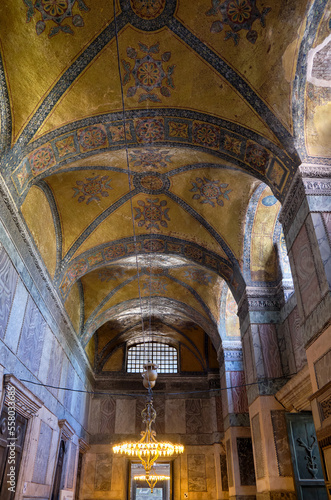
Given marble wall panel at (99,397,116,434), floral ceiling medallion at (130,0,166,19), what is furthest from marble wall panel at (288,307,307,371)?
marble wall panel at (99,397,116,434)

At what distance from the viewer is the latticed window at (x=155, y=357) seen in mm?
16266

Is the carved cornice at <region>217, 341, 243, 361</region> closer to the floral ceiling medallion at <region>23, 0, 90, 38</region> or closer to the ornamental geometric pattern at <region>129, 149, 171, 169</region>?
the ornamental geometric pattern at <region>129, 149, 171, 169</region>

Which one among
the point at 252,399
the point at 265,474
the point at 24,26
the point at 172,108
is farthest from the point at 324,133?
the point at 265,474

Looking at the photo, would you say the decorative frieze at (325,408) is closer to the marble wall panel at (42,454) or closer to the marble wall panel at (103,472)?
the marble wall panel at (42,454)

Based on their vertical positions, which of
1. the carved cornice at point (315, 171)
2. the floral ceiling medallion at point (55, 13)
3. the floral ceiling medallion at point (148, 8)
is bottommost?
the carved cornice at point (315, 171)

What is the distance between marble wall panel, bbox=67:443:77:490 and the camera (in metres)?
10.9

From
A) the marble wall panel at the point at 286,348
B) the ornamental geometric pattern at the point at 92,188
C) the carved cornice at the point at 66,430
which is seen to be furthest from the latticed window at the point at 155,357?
the ornamental geometric pattern at the point at 92,188

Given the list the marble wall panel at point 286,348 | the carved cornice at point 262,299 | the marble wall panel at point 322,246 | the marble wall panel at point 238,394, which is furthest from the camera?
the marble wall panel at point 238,394

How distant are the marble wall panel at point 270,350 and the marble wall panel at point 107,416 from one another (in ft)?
27.4

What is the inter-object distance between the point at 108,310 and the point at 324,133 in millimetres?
9019

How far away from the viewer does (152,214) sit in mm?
9977

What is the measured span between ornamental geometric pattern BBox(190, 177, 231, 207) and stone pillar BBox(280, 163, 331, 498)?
2345mm

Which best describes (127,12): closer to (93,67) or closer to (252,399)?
(93,67)

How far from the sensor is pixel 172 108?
7125mm
